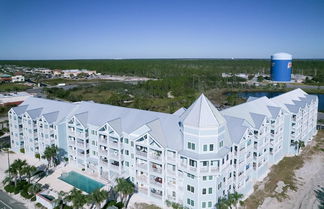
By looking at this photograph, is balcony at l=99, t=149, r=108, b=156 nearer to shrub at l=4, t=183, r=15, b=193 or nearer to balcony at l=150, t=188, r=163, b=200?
balcony at l=150, t=188, r=163, b=200

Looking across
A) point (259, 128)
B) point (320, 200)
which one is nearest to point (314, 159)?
point (320, 200)

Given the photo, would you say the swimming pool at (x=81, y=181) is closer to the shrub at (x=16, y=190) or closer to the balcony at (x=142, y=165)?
the shrub at (x=16, y=190)

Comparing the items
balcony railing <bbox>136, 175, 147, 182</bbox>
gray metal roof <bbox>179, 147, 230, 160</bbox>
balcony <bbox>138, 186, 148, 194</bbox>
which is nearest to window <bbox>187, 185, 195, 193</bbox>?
gray metal roof <bbox>179, 147, 230, 160</bbox>

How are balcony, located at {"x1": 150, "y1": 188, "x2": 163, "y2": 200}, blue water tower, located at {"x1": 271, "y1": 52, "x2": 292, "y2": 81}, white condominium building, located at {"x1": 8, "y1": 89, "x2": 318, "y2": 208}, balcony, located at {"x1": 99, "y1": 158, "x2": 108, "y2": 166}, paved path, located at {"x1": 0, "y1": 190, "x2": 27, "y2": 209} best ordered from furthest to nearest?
blue water tower, located at {"x1": 271, "y1": 52, "x2": 292, "y2": 81} < balcony, located at {"x1": 99, "y1": 158, "x2": 108, "y2": 166} < balcony, located at {"x1": 150, "y1": 188, "x2": 163, "y2": 200} < paved path, located at {"x1": 0, "y1": 190, "x2": 27, "y2": 209} < white condominium building, located at {"x1": 8, "y1": 89, "x2": 318, "y2": 208}

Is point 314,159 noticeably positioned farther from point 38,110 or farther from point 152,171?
point 38,110

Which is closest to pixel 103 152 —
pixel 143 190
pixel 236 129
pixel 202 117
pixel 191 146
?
pixel 143 190

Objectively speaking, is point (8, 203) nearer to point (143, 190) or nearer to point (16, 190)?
point (16, 190)

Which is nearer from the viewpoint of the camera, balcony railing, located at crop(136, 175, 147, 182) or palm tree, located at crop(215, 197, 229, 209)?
palm tree, located at crop(215, 197, 229, 209)

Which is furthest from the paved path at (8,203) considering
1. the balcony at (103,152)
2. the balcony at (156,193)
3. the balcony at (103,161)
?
the balcony at (156,193)
